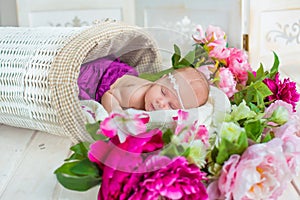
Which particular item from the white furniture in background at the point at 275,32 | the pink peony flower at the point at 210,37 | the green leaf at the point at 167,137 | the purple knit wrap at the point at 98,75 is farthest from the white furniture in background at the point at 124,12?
the green leaf at the point at 167,137

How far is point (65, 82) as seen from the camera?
103 cm

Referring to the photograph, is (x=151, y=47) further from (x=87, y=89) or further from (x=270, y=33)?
(x=270, y=33)

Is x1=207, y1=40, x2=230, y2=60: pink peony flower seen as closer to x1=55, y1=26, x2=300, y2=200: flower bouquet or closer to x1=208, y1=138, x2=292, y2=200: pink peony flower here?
x1=55, y1=26, x2=300, y2=200: flower bouquet

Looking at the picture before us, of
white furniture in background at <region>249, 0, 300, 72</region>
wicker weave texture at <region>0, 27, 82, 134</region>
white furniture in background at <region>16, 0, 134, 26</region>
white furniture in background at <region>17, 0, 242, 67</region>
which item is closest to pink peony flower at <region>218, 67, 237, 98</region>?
wicker weave texture at <region>0, 27, 82, 134</region>

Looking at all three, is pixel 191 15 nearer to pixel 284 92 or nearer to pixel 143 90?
pixel 284 92

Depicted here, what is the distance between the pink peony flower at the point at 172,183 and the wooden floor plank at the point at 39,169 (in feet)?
0.89

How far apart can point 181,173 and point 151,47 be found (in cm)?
62

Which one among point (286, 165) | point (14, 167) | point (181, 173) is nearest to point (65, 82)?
point (14, 167)

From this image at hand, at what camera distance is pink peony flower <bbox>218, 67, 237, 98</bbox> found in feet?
3.83

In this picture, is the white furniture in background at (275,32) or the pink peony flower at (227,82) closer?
the pink peony flower at (227,82)

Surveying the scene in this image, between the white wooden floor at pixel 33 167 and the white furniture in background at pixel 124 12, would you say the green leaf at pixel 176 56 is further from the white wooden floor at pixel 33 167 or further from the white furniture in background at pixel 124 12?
the white furniture in background at pixel 124 12

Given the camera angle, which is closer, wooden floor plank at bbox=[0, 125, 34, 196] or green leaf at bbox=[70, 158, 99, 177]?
green leaf at bbox=[70, 158, 99, 177]

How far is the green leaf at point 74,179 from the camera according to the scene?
2.56 feet

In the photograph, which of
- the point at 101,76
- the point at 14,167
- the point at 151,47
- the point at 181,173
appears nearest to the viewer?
the point at 181,173
